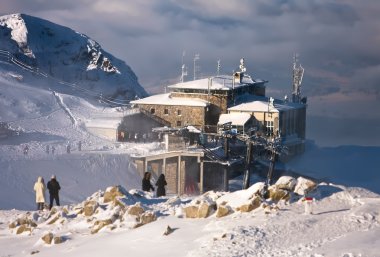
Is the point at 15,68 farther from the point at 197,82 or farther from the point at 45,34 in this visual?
the point at 197,82

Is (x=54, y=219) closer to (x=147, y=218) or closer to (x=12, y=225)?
(x=12, y=225)

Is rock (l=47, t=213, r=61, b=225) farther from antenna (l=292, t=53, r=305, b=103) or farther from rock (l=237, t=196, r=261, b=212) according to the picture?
antenna (l=292, t=53, r=305, b=103)

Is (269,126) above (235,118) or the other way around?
the other way around

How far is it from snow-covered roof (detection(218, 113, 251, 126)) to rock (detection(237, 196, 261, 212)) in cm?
3433

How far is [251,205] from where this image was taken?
15.7 metres

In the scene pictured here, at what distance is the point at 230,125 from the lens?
48.9 meters

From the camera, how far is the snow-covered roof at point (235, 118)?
5038 cm

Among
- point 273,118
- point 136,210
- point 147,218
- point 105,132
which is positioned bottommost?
point 147,218

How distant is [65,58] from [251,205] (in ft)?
257

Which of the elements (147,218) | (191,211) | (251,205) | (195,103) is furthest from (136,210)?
(195,103)

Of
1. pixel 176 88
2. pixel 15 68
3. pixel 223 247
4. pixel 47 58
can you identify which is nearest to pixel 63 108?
pixel 176 88

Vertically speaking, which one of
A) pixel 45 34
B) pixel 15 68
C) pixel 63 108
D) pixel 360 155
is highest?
pixel 45 34

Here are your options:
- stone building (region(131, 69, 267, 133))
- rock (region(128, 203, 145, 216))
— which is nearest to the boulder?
rock (region(128, 203, 145, 216))

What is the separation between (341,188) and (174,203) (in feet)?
17.3
